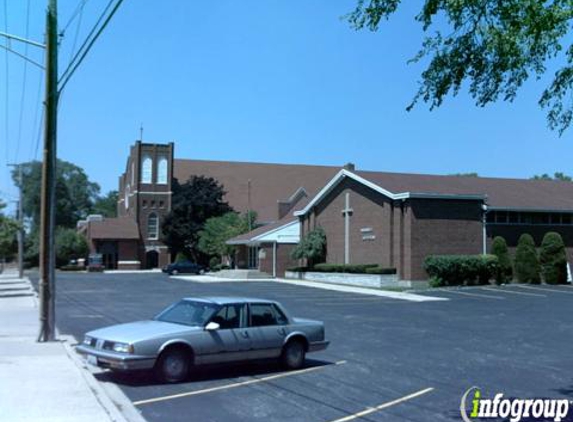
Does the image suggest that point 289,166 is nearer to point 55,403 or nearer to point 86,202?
point 86,202

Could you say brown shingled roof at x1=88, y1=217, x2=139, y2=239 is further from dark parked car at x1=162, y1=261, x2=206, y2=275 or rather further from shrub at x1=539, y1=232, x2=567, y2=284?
shrub at x1=539, y1=232, x2=567, y2=284

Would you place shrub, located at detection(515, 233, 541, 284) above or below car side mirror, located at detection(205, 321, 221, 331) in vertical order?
above

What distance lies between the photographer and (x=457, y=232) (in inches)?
1531

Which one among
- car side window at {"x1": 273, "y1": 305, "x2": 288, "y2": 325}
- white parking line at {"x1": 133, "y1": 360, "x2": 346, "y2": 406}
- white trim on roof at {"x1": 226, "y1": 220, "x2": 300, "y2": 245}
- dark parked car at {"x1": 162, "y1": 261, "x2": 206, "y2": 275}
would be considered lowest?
white parking line at {"x1": 133, "y1": 360, "x2": 346, "y2": 406}

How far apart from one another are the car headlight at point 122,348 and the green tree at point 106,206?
125 m

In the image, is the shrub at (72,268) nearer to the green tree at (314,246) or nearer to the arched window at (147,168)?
the arched window at (147,168)

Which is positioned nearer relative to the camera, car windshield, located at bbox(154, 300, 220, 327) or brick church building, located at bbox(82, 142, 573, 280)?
car windshield, located at bbox(154, 300, 220, 327)

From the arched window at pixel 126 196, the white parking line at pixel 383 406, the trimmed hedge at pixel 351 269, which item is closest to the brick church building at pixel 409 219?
the trimmed hedge at pixel 351 269

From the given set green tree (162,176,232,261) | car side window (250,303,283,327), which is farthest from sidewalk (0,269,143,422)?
green tree (162,176,232,261)

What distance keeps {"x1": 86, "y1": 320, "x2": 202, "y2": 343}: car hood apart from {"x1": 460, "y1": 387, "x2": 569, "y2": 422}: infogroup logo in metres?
4.33

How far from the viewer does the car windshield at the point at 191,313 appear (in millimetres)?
11464

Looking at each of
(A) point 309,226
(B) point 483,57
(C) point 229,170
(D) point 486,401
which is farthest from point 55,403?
(C) point 229,170

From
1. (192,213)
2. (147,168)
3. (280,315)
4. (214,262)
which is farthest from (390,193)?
(147,168)

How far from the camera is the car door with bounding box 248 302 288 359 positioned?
1180 cm
